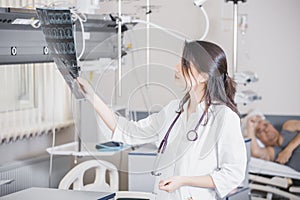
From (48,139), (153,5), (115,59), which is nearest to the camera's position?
(115,59)

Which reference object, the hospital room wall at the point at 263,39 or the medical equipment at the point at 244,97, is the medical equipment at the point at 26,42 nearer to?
the medical equipment at the point at 244,97

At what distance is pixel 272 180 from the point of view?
405cm

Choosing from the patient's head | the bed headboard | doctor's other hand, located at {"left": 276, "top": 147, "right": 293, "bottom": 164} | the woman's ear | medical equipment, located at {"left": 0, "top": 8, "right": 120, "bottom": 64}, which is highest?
medical equipment, located at {"left": 0, "top": 8, "right": 120, "bottom": 64}

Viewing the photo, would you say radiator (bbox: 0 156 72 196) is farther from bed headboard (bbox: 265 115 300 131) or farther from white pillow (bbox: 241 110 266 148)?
bed headboard (bbox: 265 115 300 131)

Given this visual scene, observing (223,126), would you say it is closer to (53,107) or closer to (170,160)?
(170,160)

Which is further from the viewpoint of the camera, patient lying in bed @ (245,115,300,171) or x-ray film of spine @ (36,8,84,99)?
patient lying in bed @ (245,115,300,171)

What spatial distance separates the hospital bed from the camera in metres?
4.03

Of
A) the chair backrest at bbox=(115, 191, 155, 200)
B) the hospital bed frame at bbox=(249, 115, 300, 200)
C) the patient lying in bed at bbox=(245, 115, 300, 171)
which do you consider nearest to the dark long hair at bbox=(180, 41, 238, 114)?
the chair backrest at bbox=(115, 191, 155, 200)

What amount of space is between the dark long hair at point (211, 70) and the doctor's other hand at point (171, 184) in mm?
218

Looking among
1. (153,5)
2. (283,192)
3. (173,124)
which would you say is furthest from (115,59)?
(283,192)

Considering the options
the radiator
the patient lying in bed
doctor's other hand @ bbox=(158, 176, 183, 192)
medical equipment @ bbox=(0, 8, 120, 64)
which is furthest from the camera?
the patient lying in bed

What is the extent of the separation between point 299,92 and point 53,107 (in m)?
1.76

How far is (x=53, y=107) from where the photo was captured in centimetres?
410

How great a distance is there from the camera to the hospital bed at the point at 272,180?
13.2 feet
